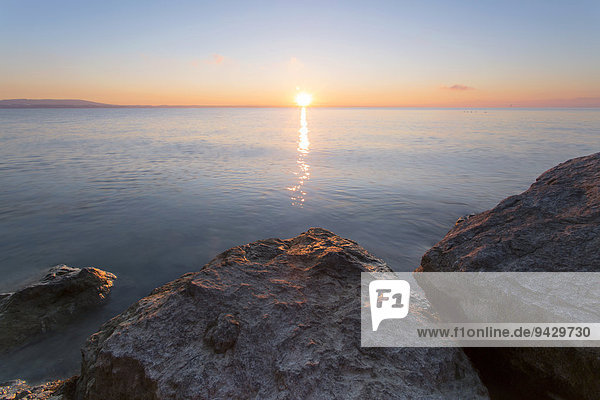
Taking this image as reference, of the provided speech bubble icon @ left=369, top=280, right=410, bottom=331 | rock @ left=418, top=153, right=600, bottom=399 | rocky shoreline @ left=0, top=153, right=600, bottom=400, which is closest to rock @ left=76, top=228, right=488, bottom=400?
rocky shoreline @ left=0, top=153, right=600, bottom=400

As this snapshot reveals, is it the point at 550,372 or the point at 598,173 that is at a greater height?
the point at 598,173

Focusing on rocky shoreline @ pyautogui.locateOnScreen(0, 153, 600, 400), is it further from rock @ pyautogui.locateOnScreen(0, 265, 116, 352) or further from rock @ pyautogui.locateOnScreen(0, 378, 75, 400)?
rock @ pyautogui.locateOnScreen(0, 265, 116, 352)

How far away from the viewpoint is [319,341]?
283 centimetres

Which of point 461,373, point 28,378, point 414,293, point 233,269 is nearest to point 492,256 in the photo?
point 414,293

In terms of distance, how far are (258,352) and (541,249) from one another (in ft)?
10.0

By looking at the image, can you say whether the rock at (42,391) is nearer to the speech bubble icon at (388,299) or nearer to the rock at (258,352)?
the rock at (258,352)

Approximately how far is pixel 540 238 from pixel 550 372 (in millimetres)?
1395

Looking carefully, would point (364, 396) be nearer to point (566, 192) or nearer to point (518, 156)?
point (566, 192)

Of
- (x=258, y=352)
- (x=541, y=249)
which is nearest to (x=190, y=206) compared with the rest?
(x=258, y=352)

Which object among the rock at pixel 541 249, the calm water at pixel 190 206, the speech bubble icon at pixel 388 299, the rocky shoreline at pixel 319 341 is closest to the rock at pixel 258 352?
the rocky shoreline at pixel 319 341

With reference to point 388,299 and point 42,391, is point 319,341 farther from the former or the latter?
point 42,391

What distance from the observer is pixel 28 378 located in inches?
164

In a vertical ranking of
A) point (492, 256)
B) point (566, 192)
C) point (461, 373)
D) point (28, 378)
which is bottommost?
point (28, 378)

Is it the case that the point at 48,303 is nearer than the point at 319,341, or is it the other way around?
the point at 319,341
